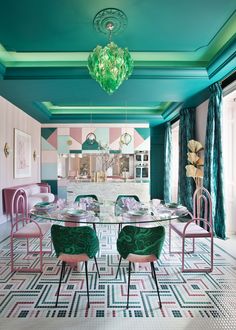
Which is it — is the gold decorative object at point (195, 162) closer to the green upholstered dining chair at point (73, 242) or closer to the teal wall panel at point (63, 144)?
the green upholstered dining chair at point (73, 242)

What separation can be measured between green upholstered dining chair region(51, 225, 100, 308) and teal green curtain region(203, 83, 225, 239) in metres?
2.73

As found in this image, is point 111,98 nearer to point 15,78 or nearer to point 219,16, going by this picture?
point 15,78

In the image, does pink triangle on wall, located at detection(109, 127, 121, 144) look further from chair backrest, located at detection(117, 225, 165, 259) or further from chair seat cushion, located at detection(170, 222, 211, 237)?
chair backrest, located at detection(117, 225, 165, 259)

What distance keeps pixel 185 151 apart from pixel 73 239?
4139 millimetres

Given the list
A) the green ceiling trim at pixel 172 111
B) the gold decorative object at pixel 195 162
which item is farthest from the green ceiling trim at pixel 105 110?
the gold decorative object at pixel 195 162

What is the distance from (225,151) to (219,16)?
247 cm

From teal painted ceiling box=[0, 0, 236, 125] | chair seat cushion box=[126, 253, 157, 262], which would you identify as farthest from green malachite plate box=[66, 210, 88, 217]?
teal painted ceiling box=[0, 0, 236, 125]

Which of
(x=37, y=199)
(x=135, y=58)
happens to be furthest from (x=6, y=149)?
(x=135, y=58)

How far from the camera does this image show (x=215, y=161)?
13.4 ft

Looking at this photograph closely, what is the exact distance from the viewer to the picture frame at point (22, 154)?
5773 millimetres

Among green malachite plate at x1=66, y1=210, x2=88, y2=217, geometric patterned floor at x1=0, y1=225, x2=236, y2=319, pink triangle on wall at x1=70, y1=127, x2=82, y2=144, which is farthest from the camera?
pink triangle on wall at x1=70, y1=127, x2=82, y2=144

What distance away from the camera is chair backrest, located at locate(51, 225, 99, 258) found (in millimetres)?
2045

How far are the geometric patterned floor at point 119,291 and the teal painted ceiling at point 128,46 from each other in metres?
2.83

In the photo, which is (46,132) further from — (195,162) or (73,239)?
(73,239)
